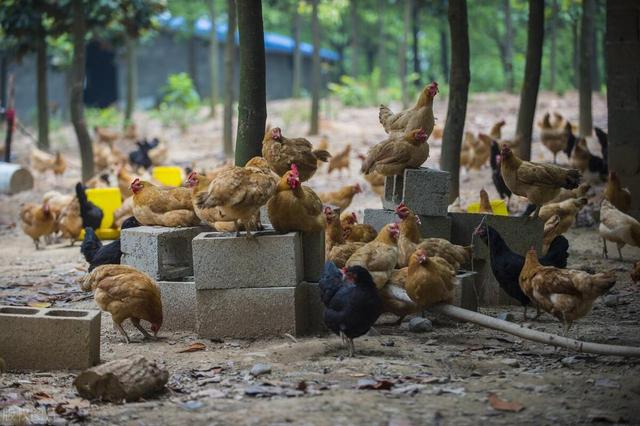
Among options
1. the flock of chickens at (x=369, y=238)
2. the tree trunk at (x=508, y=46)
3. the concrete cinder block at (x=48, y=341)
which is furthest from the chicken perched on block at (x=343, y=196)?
the tree trunk at (x=508, y=46)

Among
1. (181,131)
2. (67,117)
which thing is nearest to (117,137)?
(181,131)

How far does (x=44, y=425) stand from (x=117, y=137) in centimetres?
2217

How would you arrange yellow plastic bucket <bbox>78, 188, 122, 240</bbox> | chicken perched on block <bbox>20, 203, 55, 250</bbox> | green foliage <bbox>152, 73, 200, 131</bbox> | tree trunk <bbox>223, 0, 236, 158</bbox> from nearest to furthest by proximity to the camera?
1. chicken perched on block <bbox>20, 203, 55, 250</bbox>
2. yellow plastic bucket <bbox>78, 188, 122, 240</bbox>
3. tree trunk <bbox>223, 0, 236, 158</bbox>
4. green foliage <bbox>152, 73, 200, 131</bbox>

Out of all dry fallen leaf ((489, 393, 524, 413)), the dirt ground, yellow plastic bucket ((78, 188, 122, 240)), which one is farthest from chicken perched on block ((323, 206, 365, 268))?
yellow plastic bucket ((78, 188, 122, 240))

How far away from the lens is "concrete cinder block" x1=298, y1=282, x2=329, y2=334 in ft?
27.7

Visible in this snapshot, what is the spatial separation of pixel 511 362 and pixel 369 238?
283cm

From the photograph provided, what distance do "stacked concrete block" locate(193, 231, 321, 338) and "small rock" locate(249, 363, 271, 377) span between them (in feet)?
3.75

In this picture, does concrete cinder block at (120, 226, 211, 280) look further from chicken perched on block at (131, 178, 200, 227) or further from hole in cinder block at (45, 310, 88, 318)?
hole in cinder block at (45, 310, 88, 318)

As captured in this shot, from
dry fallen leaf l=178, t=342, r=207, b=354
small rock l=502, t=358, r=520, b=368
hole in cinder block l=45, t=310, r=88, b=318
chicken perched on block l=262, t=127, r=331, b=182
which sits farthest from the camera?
chicken perched on block l=262, t=127, r=331, b=182

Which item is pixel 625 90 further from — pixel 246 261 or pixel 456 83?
pixel 246 261

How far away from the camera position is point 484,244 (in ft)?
31.8

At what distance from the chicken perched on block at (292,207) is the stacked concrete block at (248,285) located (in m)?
0.14

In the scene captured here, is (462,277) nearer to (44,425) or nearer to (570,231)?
(44,425)

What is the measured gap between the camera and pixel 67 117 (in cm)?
4012
